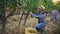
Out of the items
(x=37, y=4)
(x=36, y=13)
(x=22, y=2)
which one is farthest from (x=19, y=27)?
(x=22, y=2)

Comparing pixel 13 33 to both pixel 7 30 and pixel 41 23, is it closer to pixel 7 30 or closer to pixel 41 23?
pixel 7 30

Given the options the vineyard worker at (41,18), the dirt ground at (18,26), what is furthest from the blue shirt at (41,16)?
the dirt ground at (18,26)

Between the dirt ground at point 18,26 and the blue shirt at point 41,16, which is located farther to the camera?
the dirt ground at point 18,26

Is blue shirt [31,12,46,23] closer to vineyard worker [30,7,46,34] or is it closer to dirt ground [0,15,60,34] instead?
vineyard worker [30,7,46,34]

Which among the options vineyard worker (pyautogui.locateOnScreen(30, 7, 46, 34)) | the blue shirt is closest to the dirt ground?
vineyard worker (pyautogui.locateOnScreen(30, 7, 46, 34))

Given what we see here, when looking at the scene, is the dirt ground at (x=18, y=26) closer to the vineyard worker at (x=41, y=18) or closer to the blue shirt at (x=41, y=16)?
the vineyard worker at (x=41, y=18)

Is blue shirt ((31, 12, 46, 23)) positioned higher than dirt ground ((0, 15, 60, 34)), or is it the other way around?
blue shirt ((31, 12, 46, 23))

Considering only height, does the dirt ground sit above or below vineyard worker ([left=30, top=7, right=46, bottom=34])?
below

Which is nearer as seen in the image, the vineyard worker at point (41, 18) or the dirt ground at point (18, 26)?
the vineyard worker at point (41, 18)

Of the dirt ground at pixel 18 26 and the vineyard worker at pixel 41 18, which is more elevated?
the vineyard worker at pixel 41 18

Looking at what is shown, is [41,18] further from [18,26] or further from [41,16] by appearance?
[18,26]

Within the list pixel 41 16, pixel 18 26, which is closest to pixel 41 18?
pixel 41 16

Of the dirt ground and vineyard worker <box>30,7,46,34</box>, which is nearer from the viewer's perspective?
vineyard worker <box>30,7,46,34</box>

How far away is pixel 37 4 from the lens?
6.74 meters
